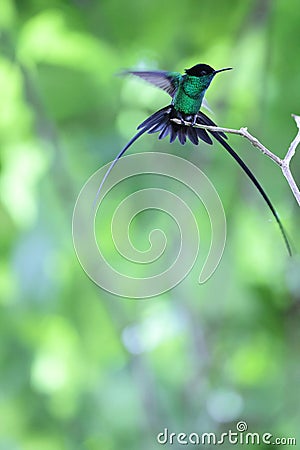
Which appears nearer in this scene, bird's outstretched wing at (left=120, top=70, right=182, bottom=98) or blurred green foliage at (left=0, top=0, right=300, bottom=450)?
bird's outstretched wing at (left=120, top=70, right=182, bottom=98)

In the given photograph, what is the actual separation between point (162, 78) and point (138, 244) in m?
0.75

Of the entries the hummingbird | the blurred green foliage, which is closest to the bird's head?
the hummingbird

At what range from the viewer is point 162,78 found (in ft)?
1.13

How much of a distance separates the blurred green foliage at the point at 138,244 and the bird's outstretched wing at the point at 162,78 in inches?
28.3

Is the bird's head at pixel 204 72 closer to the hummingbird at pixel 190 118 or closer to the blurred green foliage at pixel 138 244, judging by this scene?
the hummingbird at pixel 190 118

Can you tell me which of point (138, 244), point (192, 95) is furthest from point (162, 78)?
point (138, 244)

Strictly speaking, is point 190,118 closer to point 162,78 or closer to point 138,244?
point 162,78

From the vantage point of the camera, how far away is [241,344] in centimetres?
129

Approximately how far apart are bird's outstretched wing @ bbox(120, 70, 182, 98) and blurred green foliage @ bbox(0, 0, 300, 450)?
28.3 inches

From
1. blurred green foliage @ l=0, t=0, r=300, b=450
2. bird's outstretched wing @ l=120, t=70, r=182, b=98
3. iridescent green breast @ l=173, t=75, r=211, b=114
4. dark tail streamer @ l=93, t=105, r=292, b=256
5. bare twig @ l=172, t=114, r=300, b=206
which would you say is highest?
blurred green foliage @ l=0, t=0, r=300, b=450

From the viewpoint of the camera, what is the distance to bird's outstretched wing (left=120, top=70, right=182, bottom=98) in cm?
33

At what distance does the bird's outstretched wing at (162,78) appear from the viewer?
0.33 metres

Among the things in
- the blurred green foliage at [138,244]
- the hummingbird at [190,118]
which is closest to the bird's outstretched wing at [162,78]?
the hummingbird at [190,118]

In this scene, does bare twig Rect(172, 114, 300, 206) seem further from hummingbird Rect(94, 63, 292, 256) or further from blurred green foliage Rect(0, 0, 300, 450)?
blurred green foliage Rect(0, 0, 300, 450)
